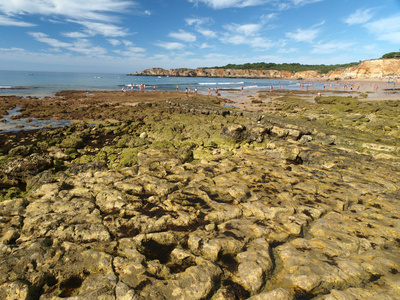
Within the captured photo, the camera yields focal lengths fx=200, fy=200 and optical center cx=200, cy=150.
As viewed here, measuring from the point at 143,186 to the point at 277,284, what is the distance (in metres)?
4.59

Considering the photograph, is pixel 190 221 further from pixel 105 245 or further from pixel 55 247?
pixel 55 247

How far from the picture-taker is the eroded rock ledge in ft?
11.2

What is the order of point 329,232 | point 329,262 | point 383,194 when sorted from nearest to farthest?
point 329,262, point 329,232, point 383,194

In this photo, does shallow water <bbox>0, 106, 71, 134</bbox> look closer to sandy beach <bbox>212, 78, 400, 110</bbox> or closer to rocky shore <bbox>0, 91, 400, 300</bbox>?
rocky shore <bbox>0, 91, 400, 300</bbox>

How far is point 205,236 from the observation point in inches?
176

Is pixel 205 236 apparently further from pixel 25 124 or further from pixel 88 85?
pixel 88 85

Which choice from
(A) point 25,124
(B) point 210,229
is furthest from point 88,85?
(B) point 210,229

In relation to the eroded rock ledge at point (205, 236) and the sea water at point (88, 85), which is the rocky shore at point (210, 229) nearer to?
the eroded rock ledge at point (205, 236)

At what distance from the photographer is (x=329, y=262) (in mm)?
3877

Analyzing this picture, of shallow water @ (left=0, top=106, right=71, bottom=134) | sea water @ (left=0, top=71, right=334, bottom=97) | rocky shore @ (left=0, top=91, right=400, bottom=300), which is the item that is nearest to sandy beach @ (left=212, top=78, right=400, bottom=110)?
sea water @ (left=0, top=71, right=334, bottom=97)

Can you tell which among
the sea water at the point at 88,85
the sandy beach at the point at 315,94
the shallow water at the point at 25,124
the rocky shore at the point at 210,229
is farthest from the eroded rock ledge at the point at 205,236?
the sea water at the point at 88,85

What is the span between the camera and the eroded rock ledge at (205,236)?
Result: 3.41 m

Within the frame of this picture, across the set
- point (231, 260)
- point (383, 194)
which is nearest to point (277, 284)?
point (231, 260)

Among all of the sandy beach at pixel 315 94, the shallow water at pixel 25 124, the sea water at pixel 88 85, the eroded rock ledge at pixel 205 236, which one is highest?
the sea water at pixel 88 85
